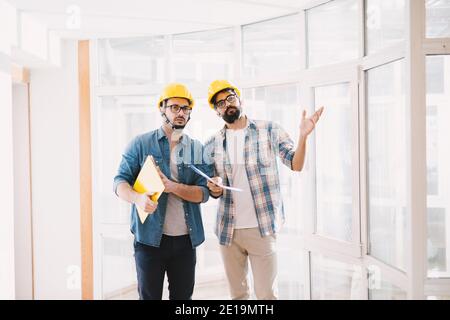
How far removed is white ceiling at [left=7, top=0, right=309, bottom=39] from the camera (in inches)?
127

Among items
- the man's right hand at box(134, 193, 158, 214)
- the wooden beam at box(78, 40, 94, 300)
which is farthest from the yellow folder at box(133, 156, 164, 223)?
the wooden beam at box(78, 40, 94, 300)

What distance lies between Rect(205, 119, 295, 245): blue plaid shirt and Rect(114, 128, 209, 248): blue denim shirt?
0.10m

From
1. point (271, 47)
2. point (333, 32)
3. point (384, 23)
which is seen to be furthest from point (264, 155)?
point (271, 47)

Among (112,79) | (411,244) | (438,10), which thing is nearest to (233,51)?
(112,79)

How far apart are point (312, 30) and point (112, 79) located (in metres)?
1.81

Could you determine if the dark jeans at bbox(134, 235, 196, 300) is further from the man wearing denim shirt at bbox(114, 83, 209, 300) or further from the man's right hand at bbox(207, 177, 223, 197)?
the man's right hand at bbox(207, 177, 223, 197)

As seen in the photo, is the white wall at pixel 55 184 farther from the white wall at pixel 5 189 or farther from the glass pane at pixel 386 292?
the glass pane at pixel 386 292

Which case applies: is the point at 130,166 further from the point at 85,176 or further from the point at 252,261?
the point at 85,176

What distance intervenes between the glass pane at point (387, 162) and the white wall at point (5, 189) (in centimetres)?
236

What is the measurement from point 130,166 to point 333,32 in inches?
63.7

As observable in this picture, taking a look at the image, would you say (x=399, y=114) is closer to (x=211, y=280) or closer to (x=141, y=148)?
(x=141, y=148)

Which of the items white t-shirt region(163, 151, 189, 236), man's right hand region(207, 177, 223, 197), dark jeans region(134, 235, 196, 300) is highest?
man's right hand region(207, 177, 223, 197)

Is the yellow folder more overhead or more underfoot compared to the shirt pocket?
more underfoot

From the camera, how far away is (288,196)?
144 inches
